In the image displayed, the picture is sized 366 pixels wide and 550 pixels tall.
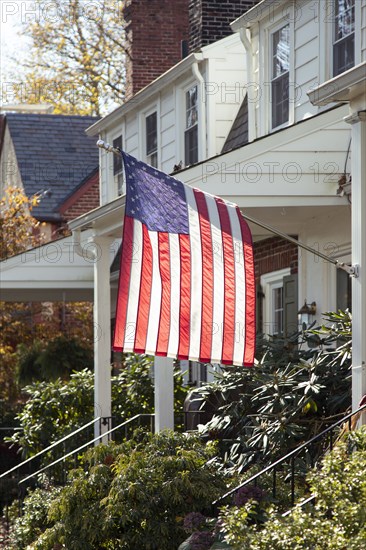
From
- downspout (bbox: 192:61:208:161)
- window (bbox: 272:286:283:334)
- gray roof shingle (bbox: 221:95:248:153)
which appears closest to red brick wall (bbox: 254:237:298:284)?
window (bbox: 272:286:283:334)

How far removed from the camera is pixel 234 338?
9680 millimetres

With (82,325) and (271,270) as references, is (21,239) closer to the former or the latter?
(82,325)

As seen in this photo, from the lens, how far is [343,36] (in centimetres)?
1395

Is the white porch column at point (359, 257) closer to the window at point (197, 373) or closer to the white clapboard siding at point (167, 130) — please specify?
the window at point (197, 373)

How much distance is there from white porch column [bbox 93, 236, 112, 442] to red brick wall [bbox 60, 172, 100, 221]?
1332 centimetres

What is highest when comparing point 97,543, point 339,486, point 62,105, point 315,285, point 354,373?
point 62,105

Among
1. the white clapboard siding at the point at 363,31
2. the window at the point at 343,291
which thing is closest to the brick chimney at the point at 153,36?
the white clapboard siding at the point at 363,31

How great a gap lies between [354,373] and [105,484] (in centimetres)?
259

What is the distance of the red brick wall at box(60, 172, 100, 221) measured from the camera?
28.7 metres

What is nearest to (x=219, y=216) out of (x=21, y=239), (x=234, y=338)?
(x=234, y=338)

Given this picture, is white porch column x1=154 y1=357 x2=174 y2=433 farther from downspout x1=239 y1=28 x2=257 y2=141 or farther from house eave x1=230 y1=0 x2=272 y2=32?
house eave x1=230 y1=0 x2=272 y2=32

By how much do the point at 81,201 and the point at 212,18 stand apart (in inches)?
440

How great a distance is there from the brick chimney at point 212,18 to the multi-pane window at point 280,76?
8.67 ft

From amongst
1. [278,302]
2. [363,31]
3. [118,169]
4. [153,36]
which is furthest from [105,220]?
[153,36]
